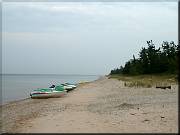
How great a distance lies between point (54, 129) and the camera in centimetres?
1283

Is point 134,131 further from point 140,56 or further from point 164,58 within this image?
point 140,56

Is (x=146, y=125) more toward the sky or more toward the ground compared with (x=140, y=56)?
more toward the ground

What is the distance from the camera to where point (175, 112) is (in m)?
15.2

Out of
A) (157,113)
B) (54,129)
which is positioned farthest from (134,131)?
(157,113)

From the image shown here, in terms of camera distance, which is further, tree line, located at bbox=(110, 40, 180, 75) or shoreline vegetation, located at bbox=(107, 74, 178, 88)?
tree line, located at bbox=(110, 40, 180, 75)

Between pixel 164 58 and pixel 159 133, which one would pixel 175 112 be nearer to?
pixel 159 133

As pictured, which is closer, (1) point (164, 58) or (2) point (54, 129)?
(2) point (54, 129)

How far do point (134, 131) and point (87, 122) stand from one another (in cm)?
288

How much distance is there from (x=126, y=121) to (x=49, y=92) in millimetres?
23648

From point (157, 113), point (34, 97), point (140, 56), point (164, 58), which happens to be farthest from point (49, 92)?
point (140, 56)

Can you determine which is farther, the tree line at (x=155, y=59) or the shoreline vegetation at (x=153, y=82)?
the tree line at (x=155, y=59)

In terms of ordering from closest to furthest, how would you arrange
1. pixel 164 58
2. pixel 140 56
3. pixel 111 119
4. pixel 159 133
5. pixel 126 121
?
pixel 159 133 → pixel 126 121 → pixel 111 119 → pixel 164 58 → pixel 140 56

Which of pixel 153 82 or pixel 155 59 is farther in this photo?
pixel 155 59

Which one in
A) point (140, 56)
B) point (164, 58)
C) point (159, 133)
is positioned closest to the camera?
point (159, 133)
